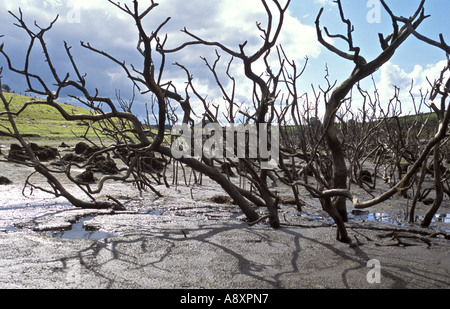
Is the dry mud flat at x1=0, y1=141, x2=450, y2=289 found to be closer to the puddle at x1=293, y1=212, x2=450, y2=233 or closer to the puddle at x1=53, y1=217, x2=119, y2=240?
the puddle at x1=53, y1=217, x2=119, y2=240

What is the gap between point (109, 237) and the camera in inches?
147

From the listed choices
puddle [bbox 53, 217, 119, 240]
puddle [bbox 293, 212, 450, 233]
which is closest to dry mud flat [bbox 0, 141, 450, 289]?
puddle [bbox 53, 217, 119, 240]

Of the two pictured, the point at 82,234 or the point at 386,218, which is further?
the point at 386,218

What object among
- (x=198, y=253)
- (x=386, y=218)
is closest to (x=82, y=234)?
(x=198, y=253)

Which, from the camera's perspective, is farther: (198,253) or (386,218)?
(386,218)

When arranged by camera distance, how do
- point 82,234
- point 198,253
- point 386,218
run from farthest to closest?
point 386,218
point 82,234
point 198,253

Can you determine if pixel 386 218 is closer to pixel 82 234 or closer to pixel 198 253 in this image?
pixel 198 253

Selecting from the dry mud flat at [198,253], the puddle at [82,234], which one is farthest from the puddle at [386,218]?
the puddle at [82,234]

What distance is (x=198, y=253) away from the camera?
329cm

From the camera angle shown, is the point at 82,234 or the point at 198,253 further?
the point at 82,234

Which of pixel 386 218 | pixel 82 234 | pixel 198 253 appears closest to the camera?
pixel 198 253

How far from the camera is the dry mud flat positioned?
8.73 ft
